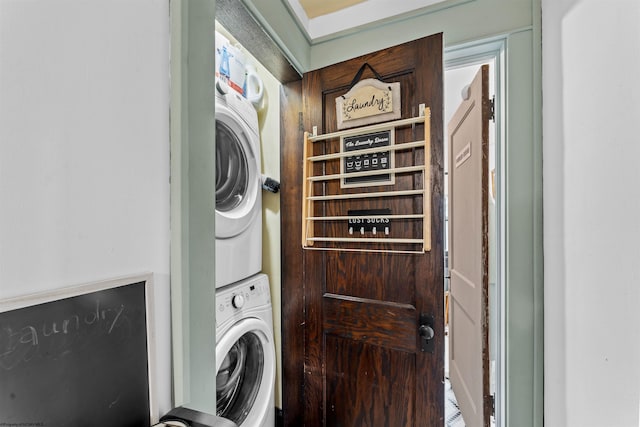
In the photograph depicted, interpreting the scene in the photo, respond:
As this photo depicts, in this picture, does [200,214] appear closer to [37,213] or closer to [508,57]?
[37,213]

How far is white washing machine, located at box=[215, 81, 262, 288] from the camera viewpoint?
54.0 inches

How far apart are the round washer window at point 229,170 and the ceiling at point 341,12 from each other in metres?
0.74

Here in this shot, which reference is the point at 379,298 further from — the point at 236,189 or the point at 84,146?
the point at 84,146

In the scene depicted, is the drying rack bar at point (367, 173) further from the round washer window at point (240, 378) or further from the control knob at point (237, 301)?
the round washer window at point (240, 378)

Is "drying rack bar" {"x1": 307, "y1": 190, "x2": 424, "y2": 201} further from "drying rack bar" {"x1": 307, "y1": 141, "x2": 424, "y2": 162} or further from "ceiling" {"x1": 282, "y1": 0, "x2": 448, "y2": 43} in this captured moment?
"ceiling" {"x1": 282, "y1": 0, "x2": 448, "y2": 43}

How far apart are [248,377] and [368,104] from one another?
1568 millimetres

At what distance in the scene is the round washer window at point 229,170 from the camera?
57.6 inches

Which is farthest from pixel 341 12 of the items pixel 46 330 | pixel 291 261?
pixel 46 330

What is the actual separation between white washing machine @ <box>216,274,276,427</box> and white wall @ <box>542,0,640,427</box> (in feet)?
4.17

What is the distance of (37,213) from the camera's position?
0.54m

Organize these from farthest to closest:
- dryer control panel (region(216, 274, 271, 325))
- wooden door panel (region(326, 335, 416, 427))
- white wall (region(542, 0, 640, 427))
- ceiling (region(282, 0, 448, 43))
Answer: ceiling (region(282, 0, 448, 43)) < wooden door panel (region(326, 335, 416, 427)) < dryer control panel (region(216, 274, 271, 325)) < white wall (region(542, 0, 640, 427))

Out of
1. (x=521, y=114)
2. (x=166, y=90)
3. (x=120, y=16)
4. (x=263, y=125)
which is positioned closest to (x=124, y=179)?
(x=166, y=90)

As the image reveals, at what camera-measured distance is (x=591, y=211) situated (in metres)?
0.85

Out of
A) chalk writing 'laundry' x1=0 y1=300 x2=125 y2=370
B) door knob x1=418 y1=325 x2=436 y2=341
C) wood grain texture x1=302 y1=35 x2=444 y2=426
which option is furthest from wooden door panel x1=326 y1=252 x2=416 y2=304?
chalk writing 'laundry' x1=0 y1=300 x2=125 y2=370
